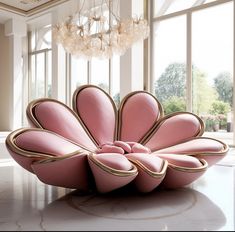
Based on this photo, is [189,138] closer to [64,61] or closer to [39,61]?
Result: [64,61]

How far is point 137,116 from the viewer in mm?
1923

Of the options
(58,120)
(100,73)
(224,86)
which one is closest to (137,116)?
(58,120)

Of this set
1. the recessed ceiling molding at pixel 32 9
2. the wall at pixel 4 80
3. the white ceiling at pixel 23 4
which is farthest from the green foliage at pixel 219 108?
the wall at pixel 4 80

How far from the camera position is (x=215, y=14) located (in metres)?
5.49

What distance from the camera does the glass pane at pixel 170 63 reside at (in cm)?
588

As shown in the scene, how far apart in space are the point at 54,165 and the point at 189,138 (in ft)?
2.82

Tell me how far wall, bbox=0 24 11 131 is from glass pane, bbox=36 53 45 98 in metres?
0.85

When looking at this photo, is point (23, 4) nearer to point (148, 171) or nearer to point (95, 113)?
point (95, 113)

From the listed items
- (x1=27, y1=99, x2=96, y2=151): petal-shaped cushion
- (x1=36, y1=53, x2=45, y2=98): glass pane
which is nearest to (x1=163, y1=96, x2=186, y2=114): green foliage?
(x1=27, y1=99, x2=96, y2=151): petal-shaped cushion

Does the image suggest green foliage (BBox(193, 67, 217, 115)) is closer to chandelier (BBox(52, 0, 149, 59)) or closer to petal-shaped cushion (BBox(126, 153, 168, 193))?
chandelier (BBox(52, 0, 149, 59))

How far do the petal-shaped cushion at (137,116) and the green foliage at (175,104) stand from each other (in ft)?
13.1

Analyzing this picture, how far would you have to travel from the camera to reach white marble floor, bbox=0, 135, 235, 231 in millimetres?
1027

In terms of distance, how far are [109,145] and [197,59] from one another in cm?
455

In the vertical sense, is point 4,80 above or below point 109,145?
above
